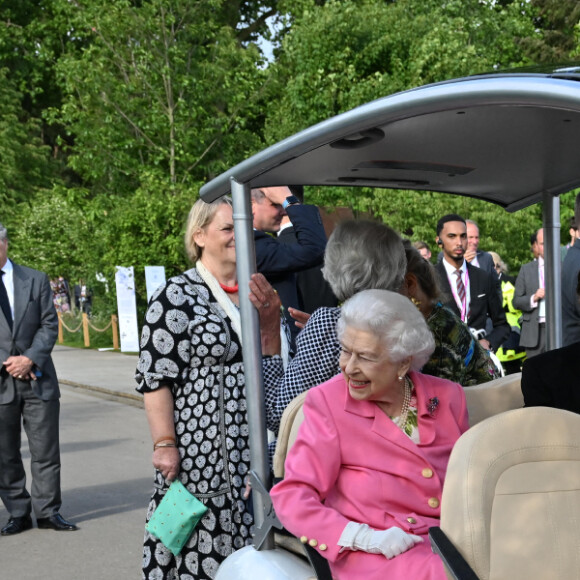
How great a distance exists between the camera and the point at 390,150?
10.7 feet

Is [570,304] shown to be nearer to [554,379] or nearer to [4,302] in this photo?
[554,379]

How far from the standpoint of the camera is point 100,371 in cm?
1856

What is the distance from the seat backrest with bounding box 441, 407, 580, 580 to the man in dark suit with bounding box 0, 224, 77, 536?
4.85 metres

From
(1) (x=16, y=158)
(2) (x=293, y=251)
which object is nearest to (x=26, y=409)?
(2) (x=293, y=251)

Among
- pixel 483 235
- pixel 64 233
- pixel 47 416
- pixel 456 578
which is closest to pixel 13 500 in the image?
pixel 47 416

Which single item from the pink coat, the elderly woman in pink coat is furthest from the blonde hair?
the pink coat

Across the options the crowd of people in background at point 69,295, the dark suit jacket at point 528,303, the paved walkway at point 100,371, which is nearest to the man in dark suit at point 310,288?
the dark suit jacket at point 528,303

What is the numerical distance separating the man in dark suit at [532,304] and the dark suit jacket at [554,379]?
6.35 metres

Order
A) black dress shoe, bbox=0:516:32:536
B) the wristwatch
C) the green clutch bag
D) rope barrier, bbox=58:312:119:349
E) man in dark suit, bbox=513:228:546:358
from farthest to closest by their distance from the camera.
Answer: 1. rope barrier, bbox=58:312:119:349
2. man in dark suit, bbox=513:228:546:358
3. black dress shoe, bbox=0:516:32:536
4. the wristwatch
5. the green clutch bag

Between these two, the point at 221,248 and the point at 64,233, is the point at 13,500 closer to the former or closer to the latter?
the point at 221,248

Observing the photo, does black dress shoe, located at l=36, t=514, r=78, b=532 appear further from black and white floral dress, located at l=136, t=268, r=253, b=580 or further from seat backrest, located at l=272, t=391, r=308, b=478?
seat backrest, located at l=272, t=391, r=308, b=478

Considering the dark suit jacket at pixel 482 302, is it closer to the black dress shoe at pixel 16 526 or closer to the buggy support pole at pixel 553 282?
the black dress shoe at pixel 16 526

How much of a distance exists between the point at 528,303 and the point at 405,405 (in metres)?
6.77

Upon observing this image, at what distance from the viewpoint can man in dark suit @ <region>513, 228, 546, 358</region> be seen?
9336mm
